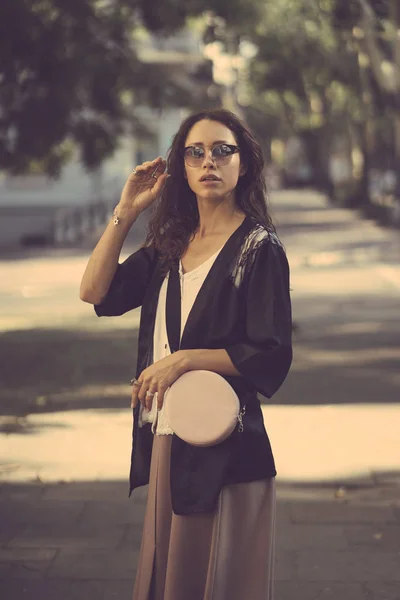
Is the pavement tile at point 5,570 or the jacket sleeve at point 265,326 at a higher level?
the jacket sleeve at point 265,326

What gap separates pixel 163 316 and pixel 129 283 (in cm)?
18

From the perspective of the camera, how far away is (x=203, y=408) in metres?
3.54

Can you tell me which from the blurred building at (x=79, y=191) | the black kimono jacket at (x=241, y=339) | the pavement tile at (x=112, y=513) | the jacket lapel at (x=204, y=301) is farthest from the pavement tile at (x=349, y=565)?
the blurred building at (x=79, y=191)

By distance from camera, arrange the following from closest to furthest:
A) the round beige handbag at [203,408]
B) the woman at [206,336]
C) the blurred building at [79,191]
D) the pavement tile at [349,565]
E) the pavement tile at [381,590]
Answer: the round beige handbag at [203,408] → the woman at [206,336] → the pavement tile at [381,590] → the pavement tile at [349,565] → the blurred building at [79,191]

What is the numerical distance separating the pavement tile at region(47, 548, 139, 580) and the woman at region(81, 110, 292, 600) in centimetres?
183

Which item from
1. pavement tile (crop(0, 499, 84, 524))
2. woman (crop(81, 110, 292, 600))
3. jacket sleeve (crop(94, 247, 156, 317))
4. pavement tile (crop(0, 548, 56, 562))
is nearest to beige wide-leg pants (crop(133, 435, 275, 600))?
woman (crop(81, 110, 292, 600))

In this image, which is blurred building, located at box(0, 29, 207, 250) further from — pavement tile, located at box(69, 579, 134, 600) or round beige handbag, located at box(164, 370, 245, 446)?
round beige handbag, located at box(164, 370, 245, 446)

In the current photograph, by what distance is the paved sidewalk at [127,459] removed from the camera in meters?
5.77

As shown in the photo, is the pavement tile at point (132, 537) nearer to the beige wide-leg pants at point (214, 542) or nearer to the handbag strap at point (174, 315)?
the beige wide-leg pants at point (214, 542)

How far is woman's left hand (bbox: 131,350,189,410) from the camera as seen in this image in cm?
362

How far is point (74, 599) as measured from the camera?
17.6 ft

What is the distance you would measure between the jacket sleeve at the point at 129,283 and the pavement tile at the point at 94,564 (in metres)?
2.04

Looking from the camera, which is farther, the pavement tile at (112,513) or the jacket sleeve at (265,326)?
the pavement tile at (112,513)

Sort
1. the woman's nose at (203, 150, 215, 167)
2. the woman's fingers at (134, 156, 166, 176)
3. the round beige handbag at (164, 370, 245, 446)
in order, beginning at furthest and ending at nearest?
1. the woman's fingers at (134, 156, 166, 176)
2. the woman's nose at (203, 150, 215, 167)
3. the round beige handbag at (164, 370, 245, 446)
